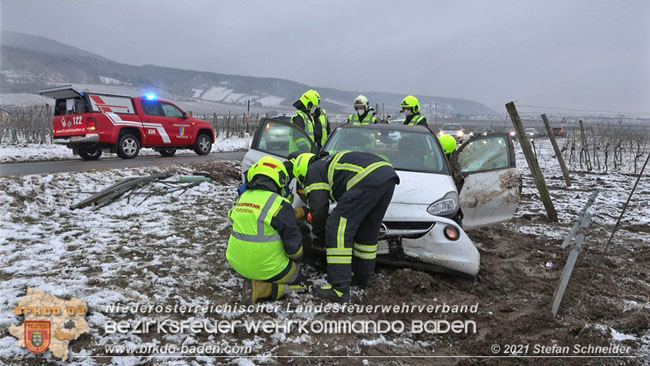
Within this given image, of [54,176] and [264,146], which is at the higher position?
[264,146]

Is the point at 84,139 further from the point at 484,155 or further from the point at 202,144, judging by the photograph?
the point at 484,155

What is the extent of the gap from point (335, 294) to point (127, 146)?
381 inches

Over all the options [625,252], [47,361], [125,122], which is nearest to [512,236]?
[625,252]

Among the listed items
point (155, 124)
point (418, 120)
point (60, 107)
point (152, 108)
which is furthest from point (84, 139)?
point (418, 120)

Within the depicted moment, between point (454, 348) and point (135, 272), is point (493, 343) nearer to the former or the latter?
point (454, 348)

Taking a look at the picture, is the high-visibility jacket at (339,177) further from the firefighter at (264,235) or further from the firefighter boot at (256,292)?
the firefighter boot at (256,292)

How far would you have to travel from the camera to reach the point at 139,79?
109m

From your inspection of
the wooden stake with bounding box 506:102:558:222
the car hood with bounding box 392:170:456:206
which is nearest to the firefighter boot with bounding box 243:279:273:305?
the car hood with bounding box 392:170:456:206

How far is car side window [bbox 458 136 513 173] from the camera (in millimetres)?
4809

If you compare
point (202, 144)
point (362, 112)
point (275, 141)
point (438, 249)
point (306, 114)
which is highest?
point (362, 112)

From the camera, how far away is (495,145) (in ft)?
16.5

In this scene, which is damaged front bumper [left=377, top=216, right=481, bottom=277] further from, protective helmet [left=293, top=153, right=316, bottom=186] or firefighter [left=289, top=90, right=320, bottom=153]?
firefighter [left=289, top=90, right=320, bottom=153]

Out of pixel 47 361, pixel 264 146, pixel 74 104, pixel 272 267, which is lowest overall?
pixel 47 361

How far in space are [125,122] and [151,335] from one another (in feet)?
30.9
